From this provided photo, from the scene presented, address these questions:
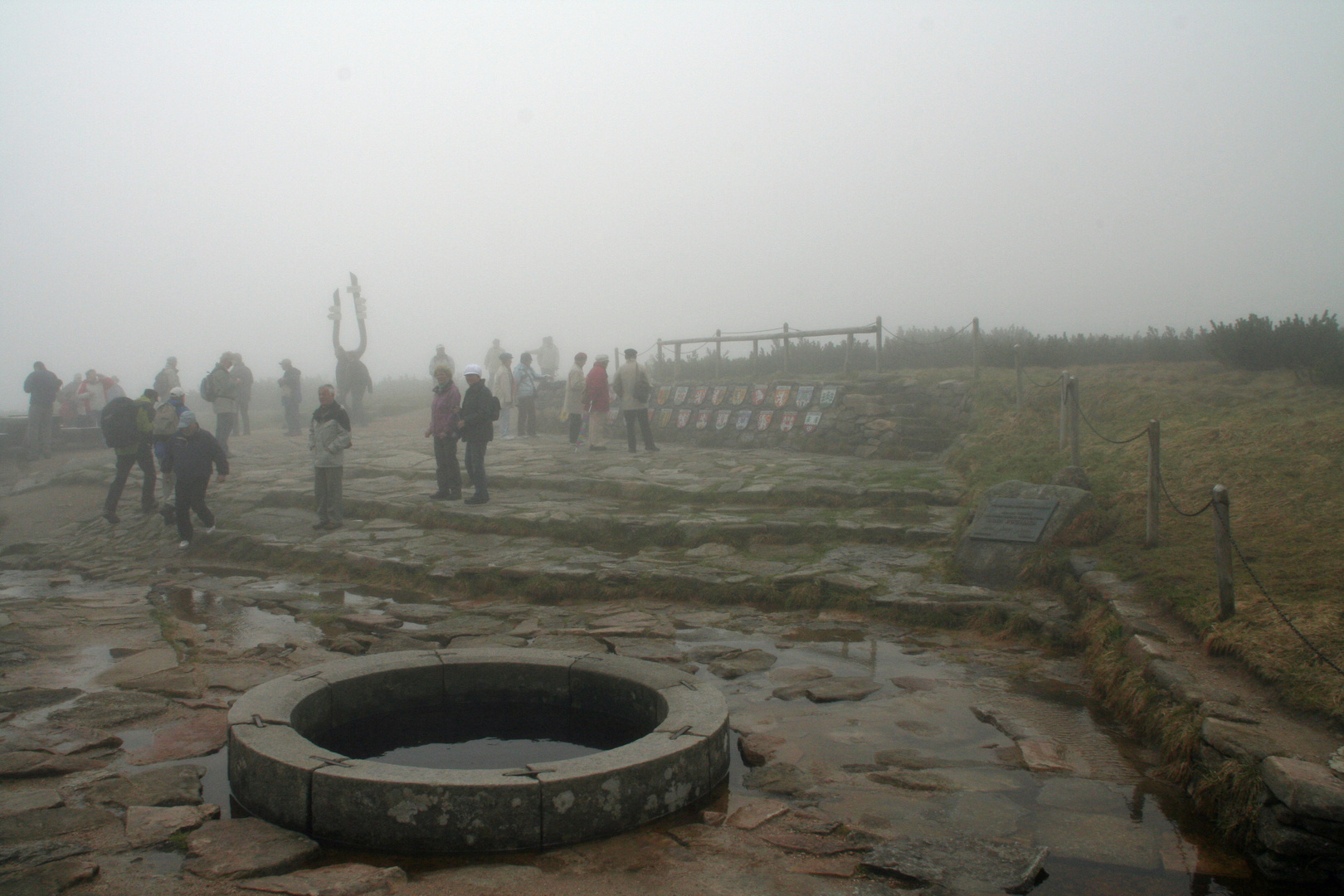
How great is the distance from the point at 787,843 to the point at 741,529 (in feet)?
19.1

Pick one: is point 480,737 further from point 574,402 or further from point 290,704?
point 574,402

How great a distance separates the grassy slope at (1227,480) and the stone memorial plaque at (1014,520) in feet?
1.81

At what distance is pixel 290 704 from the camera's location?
4.63 metres

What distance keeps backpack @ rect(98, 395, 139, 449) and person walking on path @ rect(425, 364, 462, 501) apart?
13.4 ft

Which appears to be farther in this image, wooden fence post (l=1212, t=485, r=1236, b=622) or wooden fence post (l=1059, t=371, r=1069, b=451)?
wooden fence post (l=1059, t=371, r=1069, b=451)

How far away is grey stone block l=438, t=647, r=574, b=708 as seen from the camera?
529cm

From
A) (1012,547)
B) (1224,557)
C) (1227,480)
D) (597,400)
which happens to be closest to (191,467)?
(597,400)

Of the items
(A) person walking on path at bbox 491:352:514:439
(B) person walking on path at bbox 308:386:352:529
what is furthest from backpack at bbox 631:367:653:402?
(B) person walking on path at bbox 308:386:352:529

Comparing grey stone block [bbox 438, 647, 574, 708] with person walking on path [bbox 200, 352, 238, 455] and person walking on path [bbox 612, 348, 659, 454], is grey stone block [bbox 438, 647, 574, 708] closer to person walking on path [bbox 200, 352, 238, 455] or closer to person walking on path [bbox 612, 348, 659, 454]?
person walking on path [bbox 612, 348, 659, 454]

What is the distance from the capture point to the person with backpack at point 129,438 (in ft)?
38.2

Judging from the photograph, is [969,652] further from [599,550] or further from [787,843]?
[599,550]

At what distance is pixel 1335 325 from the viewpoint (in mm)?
13031

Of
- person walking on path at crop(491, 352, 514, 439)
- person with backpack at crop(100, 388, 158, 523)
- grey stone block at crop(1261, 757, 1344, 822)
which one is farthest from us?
person walking on path at crop(491, 352, 514, 439)

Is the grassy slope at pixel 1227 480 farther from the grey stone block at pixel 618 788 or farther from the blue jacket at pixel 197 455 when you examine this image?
the blue jacket at pixel 197 455
